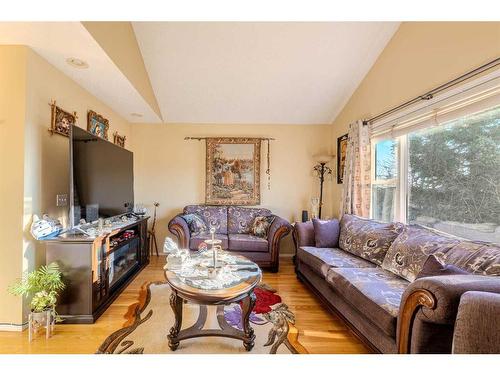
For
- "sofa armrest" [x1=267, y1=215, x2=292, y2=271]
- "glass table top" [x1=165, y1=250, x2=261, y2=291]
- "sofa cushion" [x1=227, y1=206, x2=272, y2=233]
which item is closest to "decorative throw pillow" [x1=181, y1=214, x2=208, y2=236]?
"sofa cushion" [x1=227, y1=206, x2=272, y2=233]

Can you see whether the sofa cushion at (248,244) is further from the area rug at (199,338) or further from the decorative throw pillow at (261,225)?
the area rug at (199,338)

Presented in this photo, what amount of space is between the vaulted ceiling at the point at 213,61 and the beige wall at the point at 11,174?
24 centimetres

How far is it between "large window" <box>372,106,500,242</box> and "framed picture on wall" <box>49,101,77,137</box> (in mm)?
3482

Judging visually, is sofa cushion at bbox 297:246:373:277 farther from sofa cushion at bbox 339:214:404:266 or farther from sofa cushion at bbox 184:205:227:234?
sofa cushion at bbox 184:205:227:234

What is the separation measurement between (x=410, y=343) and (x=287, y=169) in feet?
10.7

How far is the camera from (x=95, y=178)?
2402mm

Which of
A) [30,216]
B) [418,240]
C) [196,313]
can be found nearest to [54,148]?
[30,216]

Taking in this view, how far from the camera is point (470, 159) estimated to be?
1.95m

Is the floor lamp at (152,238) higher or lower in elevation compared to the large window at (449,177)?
lower

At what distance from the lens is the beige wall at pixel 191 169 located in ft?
13.7

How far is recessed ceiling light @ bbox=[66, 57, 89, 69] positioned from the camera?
208cm

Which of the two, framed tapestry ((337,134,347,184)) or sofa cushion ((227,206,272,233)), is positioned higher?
framed tapestry ((337,134,347,184))

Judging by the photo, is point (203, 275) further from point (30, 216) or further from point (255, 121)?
point (255, 121)

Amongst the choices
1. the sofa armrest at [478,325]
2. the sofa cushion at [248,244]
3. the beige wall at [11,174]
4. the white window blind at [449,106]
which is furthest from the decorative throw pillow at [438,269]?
the beige wall at [11,174]
